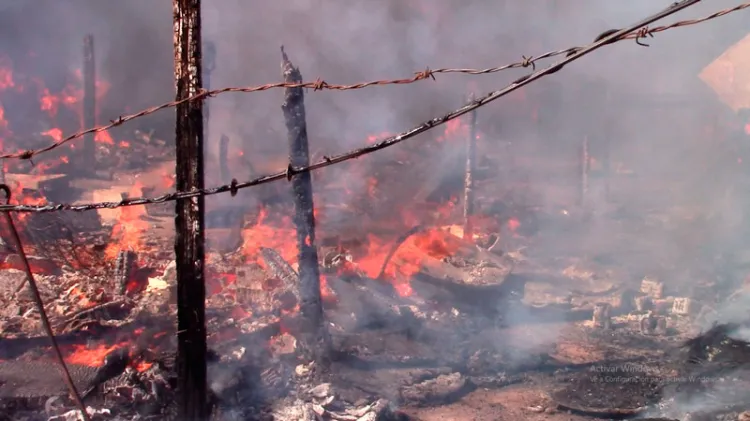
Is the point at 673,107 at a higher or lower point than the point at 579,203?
higher

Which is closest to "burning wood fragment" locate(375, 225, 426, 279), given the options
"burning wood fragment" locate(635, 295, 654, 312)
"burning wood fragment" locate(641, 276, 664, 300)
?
"burning wood fragment" locate(635, 295, 654, 312)

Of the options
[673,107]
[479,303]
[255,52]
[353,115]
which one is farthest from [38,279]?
[673,107]

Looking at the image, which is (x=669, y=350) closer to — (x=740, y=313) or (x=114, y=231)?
(x=740, y=313)

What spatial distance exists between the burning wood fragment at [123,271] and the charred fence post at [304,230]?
4421 mm

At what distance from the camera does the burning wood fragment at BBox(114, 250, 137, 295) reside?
10680mm

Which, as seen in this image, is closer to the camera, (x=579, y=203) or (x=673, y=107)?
(x=579, y=203)

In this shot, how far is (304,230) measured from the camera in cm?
834

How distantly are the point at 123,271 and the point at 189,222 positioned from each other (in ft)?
20.4

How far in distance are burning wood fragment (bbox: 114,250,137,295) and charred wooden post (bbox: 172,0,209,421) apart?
5.62 metres

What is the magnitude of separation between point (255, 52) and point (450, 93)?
9040mm

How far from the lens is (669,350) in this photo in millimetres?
9797

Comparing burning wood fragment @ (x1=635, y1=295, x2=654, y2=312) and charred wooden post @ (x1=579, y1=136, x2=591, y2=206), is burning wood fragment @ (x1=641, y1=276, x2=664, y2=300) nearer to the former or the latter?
burning wood fragment @ (x1=635, y1=295, x2=654, y2=312)

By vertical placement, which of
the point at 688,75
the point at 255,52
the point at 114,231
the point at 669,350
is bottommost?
the point at 669,350

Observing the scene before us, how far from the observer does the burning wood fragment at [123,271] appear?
1068 centimetres
